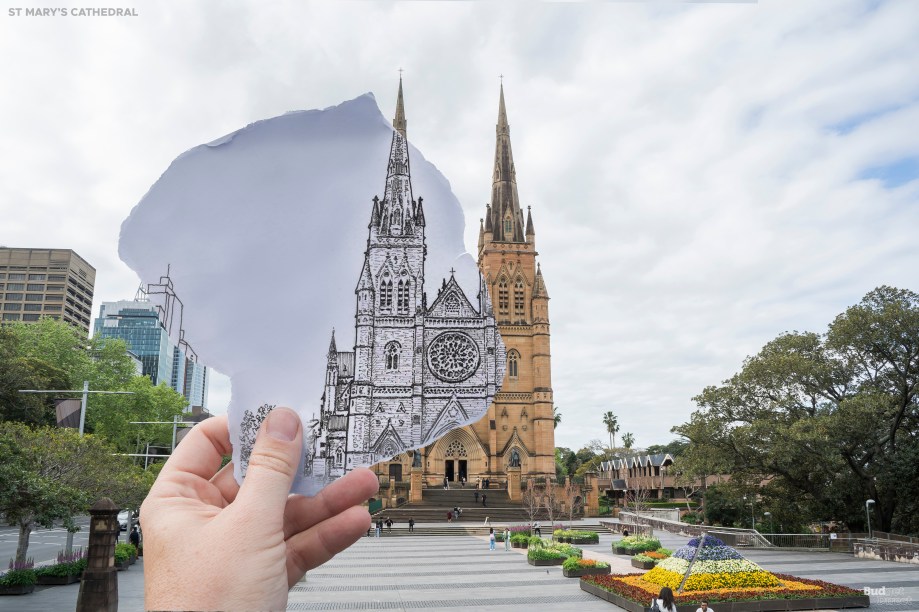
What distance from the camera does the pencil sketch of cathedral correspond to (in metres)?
2.91

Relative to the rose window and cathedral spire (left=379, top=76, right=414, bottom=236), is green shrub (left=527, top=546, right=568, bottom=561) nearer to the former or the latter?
the rose window

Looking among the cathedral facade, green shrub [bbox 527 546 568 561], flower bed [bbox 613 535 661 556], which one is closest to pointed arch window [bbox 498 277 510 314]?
the cathedral facade

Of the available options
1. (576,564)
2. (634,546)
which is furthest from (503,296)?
(576,564)

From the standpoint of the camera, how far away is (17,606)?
1359 cm

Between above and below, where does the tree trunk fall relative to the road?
above

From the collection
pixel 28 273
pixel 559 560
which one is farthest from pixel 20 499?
pixel 28 273

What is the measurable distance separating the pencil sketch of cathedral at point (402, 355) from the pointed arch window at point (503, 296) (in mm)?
39507

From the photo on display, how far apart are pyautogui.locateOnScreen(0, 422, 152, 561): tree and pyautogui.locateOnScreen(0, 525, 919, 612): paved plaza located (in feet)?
6.30

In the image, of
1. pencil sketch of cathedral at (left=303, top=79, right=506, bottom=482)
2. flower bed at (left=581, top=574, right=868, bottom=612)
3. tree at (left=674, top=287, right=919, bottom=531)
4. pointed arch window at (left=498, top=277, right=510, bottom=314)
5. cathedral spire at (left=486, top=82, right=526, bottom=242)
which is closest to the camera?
pencil sketch of cathedral at (left=303, top=79, right=506, bottom=482)

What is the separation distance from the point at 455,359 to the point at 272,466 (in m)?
1.12

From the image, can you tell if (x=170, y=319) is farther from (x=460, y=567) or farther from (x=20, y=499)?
(x=460, y=567)

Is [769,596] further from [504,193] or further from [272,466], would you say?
[504,193]

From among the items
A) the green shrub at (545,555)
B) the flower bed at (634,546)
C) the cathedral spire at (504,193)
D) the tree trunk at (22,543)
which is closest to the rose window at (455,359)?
the tree trunk at (22,543)

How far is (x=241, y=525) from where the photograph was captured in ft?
7.07
